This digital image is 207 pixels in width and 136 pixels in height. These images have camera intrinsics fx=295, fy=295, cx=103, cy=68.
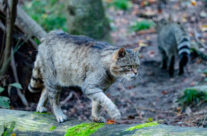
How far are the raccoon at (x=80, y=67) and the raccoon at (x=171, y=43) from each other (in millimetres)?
3368

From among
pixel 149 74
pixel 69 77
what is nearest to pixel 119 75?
pixel 69 77

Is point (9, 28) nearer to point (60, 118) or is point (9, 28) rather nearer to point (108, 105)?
point (60, 118)

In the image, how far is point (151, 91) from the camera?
677cm

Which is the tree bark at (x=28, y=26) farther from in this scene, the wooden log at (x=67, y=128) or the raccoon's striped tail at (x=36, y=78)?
the wooden log at (x=67, y=128)

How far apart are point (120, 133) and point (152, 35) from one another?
7.14 m

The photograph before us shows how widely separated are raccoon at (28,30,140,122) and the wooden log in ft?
0.87

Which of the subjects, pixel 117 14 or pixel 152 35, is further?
pixel 117 14

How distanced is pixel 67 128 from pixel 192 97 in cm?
264

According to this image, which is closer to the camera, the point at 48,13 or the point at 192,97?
the point at 192,97

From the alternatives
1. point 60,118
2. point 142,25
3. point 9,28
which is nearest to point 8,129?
point 60,118

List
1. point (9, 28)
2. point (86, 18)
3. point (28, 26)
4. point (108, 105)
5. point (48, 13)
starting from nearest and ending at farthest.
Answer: point (108, 105) → point (9, 28) → point (28, 26) → point (86, 18) → point (48, 13)

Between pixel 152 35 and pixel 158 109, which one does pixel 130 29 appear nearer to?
pixel 152 35

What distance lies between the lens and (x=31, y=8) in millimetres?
9586

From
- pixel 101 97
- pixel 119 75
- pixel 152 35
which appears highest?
pixel 152 35
